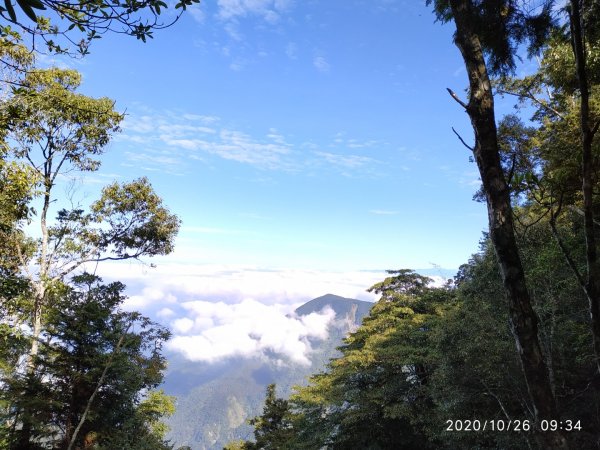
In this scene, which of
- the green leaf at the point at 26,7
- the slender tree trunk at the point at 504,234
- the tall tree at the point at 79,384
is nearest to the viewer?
the green leaf at the point at 26,7

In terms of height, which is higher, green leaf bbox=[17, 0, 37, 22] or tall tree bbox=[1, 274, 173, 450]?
green leaf bbox=[17, 0, 37, 22]

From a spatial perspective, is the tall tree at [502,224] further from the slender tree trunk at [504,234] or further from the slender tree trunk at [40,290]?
the slender tree trunk at [40,290]

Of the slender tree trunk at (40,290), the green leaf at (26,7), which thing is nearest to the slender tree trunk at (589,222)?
the green leaf at (26,7)

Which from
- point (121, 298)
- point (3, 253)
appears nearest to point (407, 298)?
point (121, 298)

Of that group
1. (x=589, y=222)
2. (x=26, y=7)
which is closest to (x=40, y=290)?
(x=26, y=7)

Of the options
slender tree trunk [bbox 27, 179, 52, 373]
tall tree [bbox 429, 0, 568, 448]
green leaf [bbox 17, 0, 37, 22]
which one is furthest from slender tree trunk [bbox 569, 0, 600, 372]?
slender tree trunk [bbox 27, 179, 52, 373]

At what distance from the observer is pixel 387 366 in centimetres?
2017

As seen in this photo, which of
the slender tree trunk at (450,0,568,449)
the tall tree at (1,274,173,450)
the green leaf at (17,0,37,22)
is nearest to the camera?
the green leaf at (17,0,37,22)

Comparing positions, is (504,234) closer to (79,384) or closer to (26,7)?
(26,7)

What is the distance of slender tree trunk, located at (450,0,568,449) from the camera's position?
109 inches

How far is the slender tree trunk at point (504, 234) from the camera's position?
2.78 m

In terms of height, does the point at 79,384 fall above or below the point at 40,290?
below

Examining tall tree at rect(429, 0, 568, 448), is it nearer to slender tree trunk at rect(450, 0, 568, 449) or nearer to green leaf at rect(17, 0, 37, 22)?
slender tree trunk at rect(450, 0, 568, 449)

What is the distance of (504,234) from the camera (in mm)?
3027
